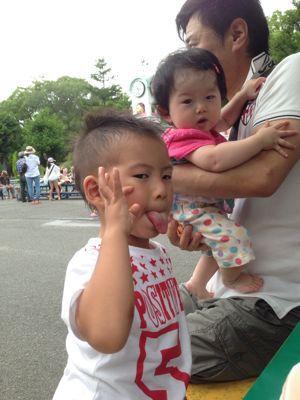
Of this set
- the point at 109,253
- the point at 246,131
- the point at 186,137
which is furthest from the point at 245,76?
the point at 109,253

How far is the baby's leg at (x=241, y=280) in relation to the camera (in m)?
1.48

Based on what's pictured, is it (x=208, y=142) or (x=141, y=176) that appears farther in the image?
(x=208, y=142)

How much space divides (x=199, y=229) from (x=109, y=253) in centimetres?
75

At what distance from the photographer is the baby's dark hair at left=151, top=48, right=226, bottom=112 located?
1.65m

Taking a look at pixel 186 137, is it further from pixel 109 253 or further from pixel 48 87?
pixel 48 87

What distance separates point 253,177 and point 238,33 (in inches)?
26.3

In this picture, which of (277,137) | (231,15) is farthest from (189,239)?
(231,15)

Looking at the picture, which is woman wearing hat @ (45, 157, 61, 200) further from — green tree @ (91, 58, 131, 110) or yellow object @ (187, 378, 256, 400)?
green tree @ (91, 58, 131, 110)

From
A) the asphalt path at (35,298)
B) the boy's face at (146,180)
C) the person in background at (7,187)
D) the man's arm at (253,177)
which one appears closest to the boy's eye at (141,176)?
the boy's face at (146,180)

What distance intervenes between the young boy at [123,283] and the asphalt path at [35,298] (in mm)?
1780

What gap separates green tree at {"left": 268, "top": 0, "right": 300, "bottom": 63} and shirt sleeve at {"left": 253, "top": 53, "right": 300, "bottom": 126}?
14.5 metres

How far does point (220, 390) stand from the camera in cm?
149

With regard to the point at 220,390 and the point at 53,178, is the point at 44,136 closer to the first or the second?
the point at 53,178

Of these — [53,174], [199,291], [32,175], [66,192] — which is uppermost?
[199,291]
